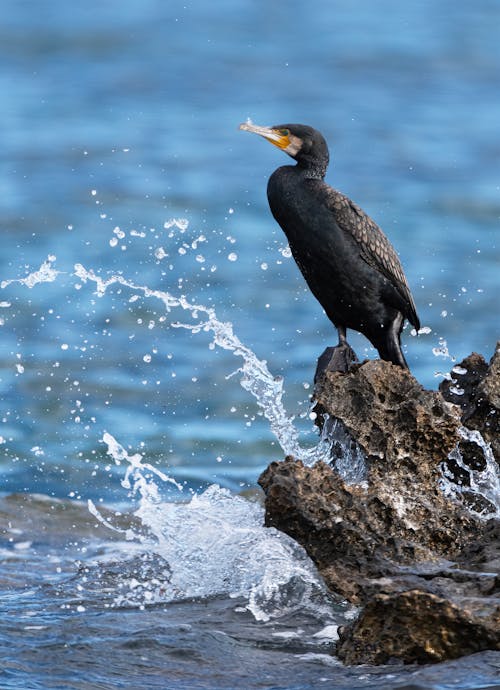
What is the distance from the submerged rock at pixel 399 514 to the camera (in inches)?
177

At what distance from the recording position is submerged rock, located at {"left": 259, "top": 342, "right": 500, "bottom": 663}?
4.48 metres

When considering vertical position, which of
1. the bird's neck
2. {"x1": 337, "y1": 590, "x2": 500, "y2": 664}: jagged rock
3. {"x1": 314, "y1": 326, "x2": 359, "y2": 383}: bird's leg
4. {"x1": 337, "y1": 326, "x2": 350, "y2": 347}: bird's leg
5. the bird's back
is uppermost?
the bird's neck

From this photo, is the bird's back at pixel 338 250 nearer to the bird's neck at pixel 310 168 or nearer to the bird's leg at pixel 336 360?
the bird's neck at pixel 310 168

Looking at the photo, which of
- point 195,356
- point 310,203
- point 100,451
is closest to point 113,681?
point 310,203

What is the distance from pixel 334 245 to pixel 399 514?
1.74 meters

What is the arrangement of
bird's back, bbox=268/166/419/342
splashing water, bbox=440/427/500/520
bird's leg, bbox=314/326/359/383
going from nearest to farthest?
splashing water, bbox=440/427/500/520
bird's leg, bbox=314/326/359/383
bird's back, bbox=268/166/419/342

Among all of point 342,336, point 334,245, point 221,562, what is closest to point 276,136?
point 334,245

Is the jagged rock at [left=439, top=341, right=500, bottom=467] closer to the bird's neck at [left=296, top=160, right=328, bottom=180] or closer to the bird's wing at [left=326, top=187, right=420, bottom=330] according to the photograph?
the bird's wing at [left=326, top=187, right=420, bottom=330]

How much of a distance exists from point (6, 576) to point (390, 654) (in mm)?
2637

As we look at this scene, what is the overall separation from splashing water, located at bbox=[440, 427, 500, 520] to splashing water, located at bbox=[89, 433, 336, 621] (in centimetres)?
74

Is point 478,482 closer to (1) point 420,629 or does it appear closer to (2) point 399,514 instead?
(2) point 399,514

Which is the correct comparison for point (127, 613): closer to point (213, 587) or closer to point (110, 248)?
point (213, 587)

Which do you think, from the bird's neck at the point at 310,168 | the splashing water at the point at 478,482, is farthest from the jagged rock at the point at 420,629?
the bird's neck at the point at 310,168

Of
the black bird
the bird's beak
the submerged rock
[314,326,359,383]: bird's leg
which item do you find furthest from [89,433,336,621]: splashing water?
the bird's beak
